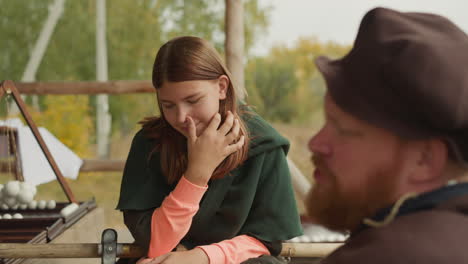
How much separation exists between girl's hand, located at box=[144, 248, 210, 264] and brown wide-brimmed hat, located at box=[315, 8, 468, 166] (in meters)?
1.11

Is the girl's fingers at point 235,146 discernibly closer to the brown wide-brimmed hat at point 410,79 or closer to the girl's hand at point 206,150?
the girl's hand at point 206,150

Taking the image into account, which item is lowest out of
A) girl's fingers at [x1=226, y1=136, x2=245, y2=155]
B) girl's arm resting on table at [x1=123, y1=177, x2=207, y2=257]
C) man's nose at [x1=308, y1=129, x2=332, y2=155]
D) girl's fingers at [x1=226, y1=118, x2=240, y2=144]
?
girl's arm resting on table at [x1=123, y1=177, x2=207, y2=257]

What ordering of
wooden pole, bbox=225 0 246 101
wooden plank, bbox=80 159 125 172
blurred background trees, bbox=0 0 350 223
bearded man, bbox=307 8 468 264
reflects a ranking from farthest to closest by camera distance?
blurred background trees, bbox=0 0 350 223, wooden plank, bbox=80 159 125 172, wooden pole, bbox=225 0 246 101, bearded man, bbox=307 8 468 264

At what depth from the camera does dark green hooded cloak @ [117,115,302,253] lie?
2.04m

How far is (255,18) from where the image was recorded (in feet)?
54.7

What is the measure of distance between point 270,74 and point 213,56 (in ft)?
46.9

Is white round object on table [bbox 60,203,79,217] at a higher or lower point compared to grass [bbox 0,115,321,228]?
higher

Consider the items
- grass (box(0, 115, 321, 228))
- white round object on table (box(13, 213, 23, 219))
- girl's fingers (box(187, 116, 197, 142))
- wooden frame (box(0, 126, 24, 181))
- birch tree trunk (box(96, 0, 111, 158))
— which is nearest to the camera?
girl's fingers (box(187, 116, 197, 142))

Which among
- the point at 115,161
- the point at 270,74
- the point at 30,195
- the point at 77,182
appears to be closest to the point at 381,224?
the point at 30,195

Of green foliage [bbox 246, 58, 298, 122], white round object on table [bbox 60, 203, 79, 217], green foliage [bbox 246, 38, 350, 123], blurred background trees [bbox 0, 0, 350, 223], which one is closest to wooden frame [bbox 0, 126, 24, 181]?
white round object on table [bbox 60, 203, 79, 217]

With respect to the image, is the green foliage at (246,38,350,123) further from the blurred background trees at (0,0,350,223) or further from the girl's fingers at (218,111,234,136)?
the girl's fingers at (218,111,234,136)

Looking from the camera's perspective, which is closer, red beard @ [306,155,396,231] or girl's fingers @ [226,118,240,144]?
red beard @ [306,155,396,231]

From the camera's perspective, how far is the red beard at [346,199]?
2.85 ft

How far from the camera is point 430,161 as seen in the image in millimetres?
840
